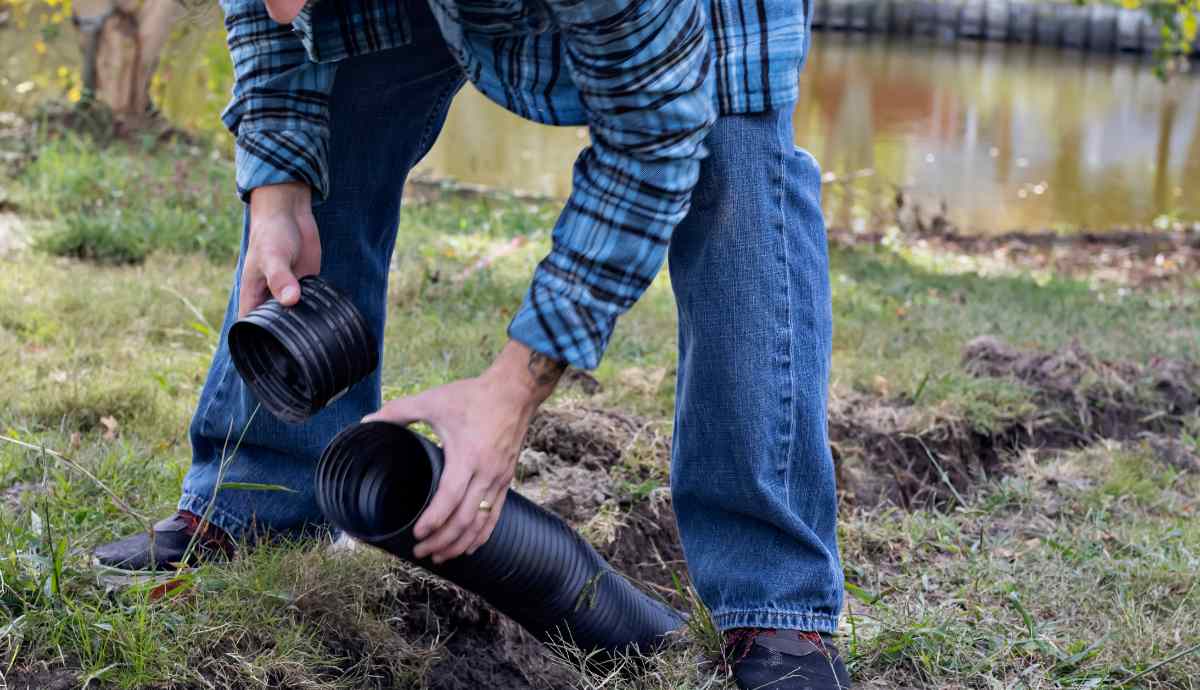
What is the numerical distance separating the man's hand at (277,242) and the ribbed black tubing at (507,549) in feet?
1.14

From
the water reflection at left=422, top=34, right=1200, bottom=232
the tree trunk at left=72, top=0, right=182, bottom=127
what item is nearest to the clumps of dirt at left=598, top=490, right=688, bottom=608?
the tree trunk at left=72, top=0, right=182, bottom=127

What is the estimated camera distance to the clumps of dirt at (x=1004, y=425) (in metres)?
3.19

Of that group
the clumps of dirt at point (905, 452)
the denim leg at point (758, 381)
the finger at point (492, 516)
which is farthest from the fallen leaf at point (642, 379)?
the finger at point (492, 516)

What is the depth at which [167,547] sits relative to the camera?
7.41 ft

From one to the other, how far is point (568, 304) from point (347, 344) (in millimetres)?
442

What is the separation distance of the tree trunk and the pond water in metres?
0.22

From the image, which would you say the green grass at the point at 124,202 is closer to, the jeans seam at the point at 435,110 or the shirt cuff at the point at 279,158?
the jeans seam at the point at 435,110

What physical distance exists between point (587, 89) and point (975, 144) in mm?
12137

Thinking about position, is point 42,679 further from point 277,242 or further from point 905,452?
point 905,452

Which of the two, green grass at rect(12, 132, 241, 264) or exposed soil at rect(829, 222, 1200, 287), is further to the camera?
exposed soil at rect(829, 222, 1200, 287)

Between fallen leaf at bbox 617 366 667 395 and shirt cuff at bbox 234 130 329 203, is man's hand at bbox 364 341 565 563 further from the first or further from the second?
fallen leaf at bbox 617 366 667 395

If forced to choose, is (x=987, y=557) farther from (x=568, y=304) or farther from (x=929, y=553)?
(x=568, y=304)

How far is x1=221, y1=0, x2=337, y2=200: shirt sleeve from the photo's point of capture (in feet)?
6.81

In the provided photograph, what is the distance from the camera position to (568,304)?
176 cm
